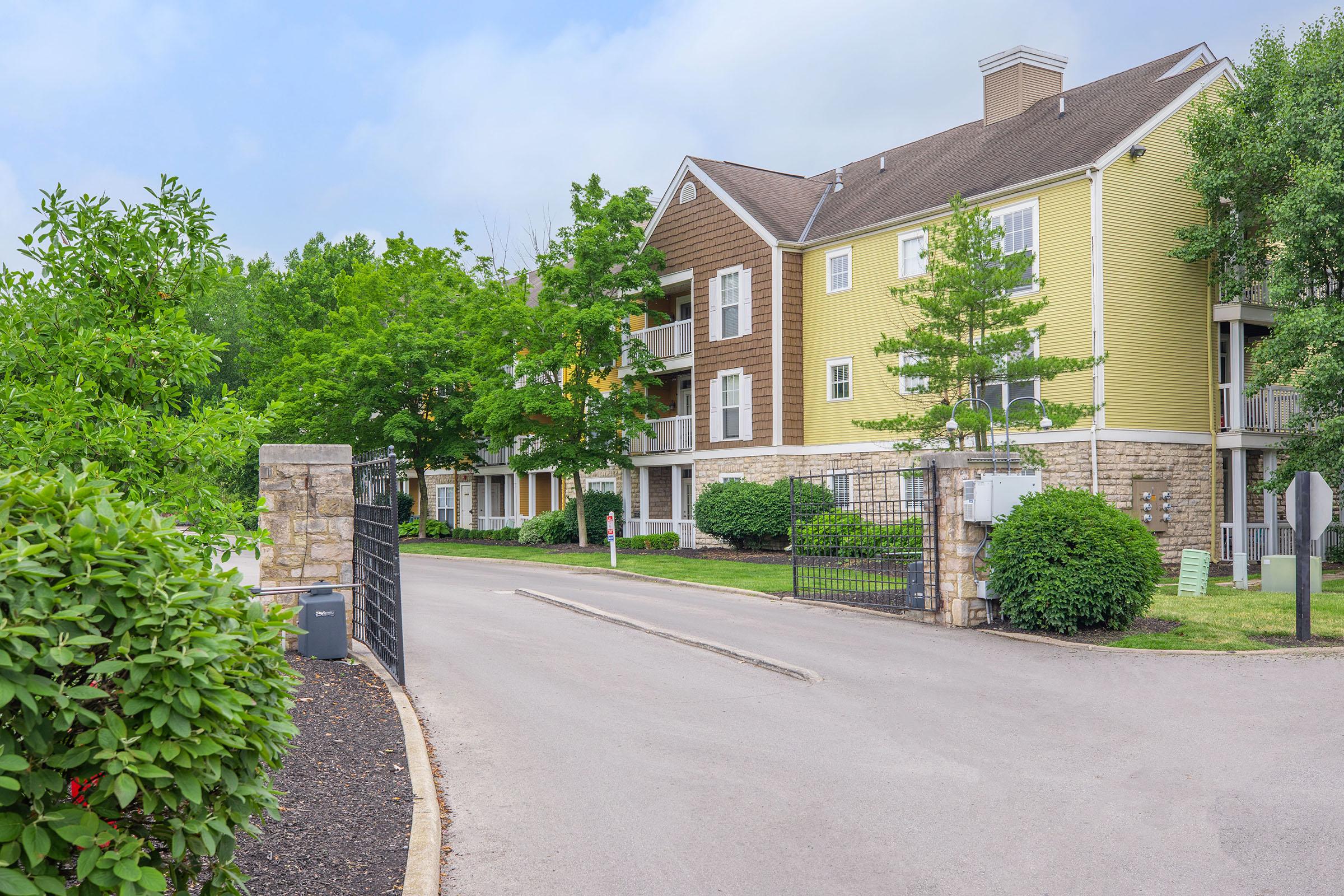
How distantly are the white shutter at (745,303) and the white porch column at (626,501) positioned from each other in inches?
280

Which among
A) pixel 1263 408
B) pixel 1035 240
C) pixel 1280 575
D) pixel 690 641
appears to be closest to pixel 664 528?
pixel 1035 240

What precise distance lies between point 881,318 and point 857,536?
10.5m

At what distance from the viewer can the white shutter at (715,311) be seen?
99.8ft

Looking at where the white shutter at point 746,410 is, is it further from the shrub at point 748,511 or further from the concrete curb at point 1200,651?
the concrete curb at point 1200,651

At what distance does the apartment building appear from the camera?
2250 centimetres

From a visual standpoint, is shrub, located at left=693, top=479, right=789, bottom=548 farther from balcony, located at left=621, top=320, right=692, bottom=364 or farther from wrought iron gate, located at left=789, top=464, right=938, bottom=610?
balcony, located at left=621, top=320, right=692, bottom=364


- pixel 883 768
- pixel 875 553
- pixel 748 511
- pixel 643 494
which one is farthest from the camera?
pixel 643 494

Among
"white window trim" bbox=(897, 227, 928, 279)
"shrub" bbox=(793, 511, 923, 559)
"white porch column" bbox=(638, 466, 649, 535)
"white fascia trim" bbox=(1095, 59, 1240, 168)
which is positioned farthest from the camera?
"white porch column" bbox=(638, 466, 649, 535)

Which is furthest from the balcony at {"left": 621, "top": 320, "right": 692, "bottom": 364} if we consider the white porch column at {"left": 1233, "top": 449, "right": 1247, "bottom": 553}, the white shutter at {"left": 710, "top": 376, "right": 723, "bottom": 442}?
the white porch column at {"left": 1233, "top": 449, "right": 1247, "bottom": 553}

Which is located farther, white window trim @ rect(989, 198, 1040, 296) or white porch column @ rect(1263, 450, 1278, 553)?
white porch column @ rect(1263, 450, 1278, 553)

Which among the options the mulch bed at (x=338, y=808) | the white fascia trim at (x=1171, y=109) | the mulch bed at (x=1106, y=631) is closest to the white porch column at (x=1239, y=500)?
the white fascia trim at (x=1171, y=109)

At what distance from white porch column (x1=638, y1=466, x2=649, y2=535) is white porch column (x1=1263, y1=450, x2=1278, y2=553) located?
16.7 m

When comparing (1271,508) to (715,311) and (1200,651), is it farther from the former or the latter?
(1200,651)

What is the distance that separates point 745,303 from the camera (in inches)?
1165
